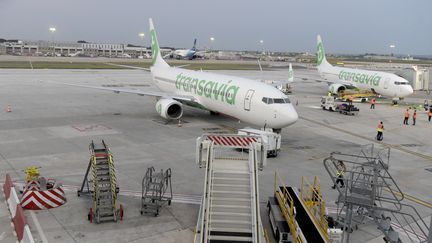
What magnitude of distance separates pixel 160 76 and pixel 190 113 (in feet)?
19.9

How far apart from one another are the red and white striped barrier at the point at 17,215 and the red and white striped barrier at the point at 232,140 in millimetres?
7642

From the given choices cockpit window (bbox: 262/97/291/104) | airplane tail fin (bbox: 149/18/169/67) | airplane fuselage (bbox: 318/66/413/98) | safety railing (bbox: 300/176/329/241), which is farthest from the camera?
airplane fuselage (bbox: 318/66/413/98)

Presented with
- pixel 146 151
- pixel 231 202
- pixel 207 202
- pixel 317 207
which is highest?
pixel 207 202

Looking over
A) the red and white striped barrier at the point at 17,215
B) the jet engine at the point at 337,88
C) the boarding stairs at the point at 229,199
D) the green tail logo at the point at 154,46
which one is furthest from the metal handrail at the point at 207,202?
the jet engine at the point at 337,88

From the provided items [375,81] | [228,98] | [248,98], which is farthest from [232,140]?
[375,81]

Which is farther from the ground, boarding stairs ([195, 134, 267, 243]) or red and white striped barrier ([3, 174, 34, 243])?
boarding stairs ([195, 134, 267, 243])

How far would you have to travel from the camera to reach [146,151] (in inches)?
949

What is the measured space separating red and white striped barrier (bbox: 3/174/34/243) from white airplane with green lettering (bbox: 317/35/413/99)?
46.2m

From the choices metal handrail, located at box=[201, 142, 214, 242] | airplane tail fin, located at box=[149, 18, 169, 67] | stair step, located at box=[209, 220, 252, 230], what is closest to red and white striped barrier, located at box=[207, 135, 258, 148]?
metal handrail, located at box=[201, 142, 214, 242]

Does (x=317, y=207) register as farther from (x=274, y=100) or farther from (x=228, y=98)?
(x=228, y=98)

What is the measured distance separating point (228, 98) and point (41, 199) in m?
16.5

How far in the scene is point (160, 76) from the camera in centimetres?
4159

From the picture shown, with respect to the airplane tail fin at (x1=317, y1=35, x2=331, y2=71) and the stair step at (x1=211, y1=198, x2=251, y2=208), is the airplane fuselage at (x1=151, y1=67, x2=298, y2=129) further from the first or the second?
the airplane tail fin at (x1=317, y1=35, x2=331, y2=71)

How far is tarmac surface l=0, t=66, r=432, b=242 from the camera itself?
568 inches
